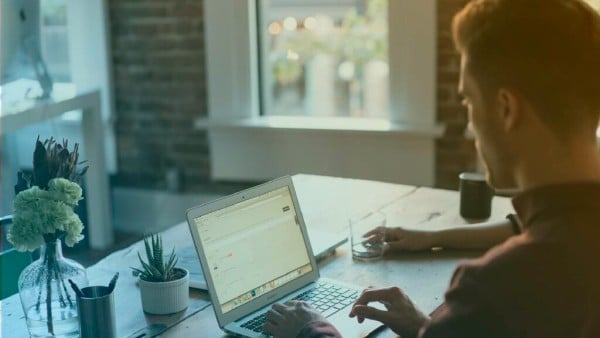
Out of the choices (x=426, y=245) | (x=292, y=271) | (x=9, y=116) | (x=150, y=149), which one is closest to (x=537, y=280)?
(x=292, y=271)

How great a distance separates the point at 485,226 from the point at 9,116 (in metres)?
2.20

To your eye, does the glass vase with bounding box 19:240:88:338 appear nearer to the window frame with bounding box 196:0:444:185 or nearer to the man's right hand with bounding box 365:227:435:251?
the man's right hand with bounding box 365:227:435:251

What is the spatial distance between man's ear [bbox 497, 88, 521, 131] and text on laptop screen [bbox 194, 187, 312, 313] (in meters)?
0.70

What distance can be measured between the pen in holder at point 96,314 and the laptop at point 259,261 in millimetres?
199

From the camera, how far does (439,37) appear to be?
3.63 m

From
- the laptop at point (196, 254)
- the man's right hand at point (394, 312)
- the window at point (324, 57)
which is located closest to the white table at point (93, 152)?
the window at point (324, 57)

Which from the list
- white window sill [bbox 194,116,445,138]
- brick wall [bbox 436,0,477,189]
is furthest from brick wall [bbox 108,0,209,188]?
brick wall [bbox 436,0,477,189]

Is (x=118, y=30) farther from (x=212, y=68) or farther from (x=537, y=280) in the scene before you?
(x=537, y=280)

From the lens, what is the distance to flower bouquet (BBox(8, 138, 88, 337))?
164 cm

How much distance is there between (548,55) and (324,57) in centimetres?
280

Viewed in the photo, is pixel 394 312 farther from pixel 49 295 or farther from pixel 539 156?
pixel 49 295

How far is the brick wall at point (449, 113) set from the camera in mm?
3605

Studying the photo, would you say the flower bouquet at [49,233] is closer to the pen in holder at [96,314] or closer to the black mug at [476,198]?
the pen in holder at [96,314]

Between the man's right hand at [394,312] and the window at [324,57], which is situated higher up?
the window at [324,57]
